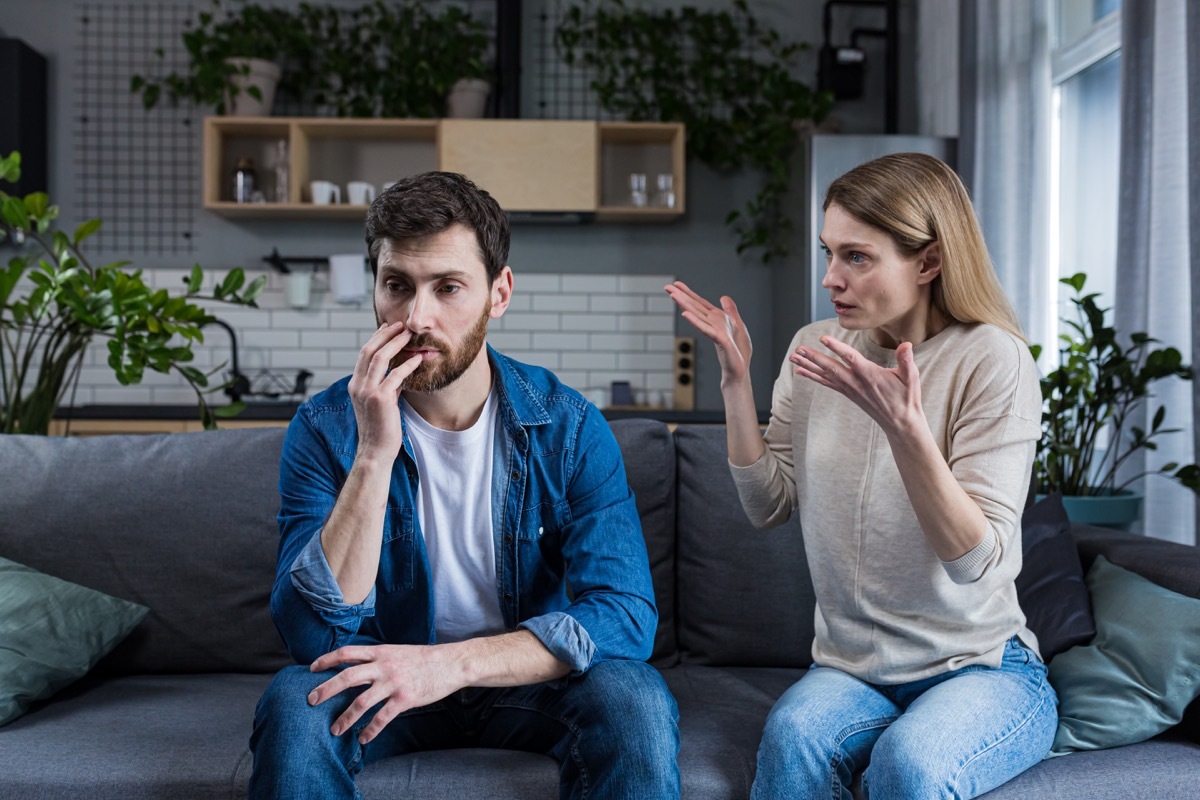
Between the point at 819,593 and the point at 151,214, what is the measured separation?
13.6 ft

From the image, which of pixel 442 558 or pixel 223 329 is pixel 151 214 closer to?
pixel 223 329

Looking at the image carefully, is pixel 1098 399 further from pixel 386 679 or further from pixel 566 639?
pixel 386 679

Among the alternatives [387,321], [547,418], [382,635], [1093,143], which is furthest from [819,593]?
[1093,143]

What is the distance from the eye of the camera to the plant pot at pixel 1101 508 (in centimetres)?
273

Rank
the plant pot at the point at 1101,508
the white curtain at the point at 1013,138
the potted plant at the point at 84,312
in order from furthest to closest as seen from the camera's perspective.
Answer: the white curtain at the point at 1013,138 → the plant pot at the point at 1101,508 → the potted plant at the point at 84,312

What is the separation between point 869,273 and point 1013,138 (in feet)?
8.49

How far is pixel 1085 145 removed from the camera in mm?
3664

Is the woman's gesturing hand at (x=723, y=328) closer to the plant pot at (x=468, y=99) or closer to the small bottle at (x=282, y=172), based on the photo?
the plant pot at (x=468, y=99)

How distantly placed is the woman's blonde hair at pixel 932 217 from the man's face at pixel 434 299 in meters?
0.58

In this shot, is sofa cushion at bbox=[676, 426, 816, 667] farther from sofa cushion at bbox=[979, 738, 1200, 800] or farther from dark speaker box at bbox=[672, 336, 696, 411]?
dark speaker box at bbox=[672, 336, 696, 411]

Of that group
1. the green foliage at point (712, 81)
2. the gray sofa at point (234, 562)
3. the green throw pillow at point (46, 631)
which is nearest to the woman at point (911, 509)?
the gray sofa at point (234, 562)

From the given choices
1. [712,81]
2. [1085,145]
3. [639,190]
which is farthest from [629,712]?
[712,81]

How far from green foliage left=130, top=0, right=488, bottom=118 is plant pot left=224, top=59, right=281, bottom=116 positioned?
4 centimetres

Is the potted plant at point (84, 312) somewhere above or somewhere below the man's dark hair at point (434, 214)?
below
